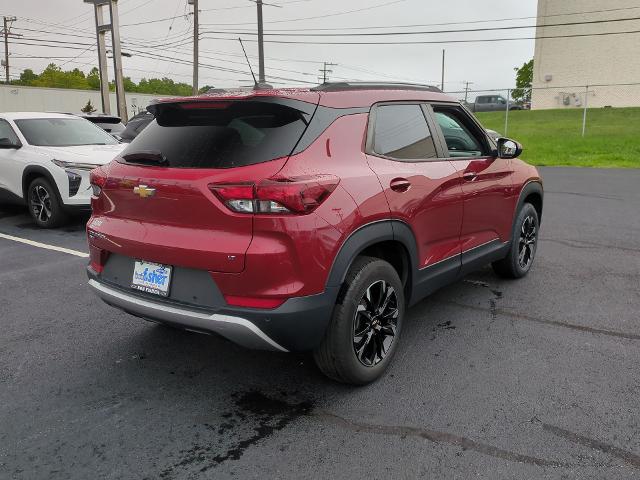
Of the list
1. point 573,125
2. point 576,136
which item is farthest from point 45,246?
point 573,125

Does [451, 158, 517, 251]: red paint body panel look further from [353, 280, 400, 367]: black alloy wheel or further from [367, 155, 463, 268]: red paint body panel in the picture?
[353, 280, 400, 367]: black alloy wheel

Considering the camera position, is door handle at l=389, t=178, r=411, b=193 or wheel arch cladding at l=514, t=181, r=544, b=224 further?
wheel arch cladding at l=514, t=181, r=544, b=224

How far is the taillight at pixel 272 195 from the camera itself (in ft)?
8.80

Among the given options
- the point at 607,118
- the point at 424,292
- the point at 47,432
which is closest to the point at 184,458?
the point at 47,432

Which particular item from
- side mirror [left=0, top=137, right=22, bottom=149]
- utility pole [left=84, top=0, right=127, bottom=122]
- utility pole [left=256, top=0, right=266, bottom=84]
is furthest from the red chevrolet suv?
utility pole [left=256, top=0, right=266, bottom=84]

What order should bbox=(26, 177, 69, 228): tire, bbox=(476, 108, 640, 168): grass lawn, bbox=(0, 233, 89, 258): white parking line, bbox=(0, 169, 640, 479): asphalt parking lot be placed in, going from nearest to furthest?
1. bbox=(0, 169, 640, 479): asphalt parking lot
2. bbox=(0, 233, 89, 258): white parking line
3. bbox=(26, 177, 69, 228): tire
4. bbox=(476, 108, 640, 168): grass lawn

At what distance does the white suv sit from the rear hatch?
480 centimetres

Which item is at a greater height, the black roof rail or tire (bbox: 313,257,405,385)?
the black roof rail

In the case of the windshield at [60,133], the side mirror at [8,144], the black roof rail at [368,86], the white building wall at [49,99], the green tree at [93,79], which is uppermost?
the green tree at [93,79]

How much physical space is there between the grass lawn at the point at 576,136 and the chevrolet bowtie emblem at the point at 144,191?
1690cm

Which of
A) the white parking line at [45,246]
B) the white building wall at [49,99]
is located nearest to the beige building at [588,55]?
the white building wall at [49,99]

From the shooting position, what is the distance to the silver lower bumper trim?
2.75 meters

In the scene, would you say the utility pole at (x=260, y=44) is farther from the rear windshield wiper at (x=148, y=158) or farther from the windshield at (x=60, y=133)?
the rear windshield wiper at (x=148, y=158)

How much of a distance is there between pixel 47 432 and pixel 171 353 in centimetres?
103
